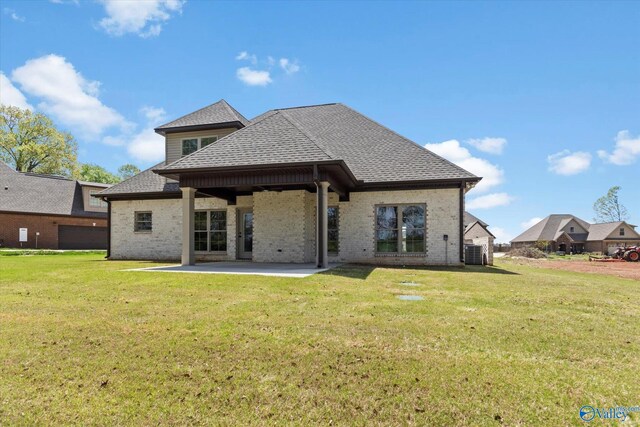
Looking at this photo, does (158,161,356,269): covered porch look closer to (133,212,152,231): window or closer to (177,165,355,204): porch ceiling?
(177,165,355,204): porch ceiling

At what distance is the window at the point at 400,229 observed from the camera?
14102 millimetres

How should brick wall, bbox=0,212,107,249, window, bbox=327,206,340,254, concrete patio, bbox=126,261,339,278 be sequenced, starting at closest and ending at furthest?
concrete patio, bbox=126,261,339,278 < window, bbox=327,206,340,254 < brick wall, bbox=0,212,107,249

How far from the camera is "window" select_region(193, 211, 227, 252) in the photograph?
16.3 m

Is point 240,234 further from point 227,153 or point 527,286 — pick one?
point 527,286

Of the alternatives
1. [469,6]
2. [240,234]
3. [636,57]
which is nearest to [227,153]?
[240,234]

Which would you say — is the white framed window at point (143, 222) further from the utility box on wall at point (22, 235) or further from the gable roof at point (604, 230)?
the gable roof at point (604, 230)

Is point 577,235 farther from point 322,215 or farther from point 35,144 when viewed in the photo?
point 35,144

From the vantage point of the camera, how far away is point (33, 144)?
43.1 m

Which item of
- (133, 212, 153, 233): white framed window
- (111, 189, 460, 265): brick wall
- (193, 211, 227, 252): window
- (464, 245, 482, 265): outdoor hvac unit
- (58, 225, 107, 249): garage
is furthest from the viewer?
(58, 225, 107, 249): garage

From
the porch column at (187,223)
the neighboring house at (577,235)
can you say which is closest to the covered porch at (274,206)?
the porch column at (187,223)

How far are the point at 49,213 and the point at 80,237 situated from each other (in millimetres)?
3248

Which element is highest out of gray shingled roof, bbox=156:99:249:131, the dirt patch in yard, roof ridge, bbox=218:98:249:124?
roof ridge, bbox=218:98:249:124

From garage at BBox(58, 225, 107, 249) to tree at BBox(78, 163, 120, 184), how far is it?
35580 millimetres

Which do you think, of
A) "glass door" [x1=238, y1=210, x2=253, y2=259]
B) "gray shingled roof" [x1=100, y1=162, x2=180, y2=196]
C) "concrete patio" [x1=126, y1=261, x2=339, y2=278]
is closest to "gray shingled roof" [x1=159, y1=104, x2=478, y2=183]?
"gray shingled roof" [x1=100, y1=162, x2=180, y2=196]
